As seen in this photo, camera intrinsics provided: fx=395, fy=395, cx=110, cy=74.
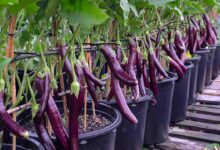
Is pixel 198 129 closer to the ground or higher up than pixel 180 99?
closer to the ground

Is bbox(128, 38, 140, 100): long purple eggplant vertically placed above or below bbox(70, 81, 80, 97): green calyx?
above

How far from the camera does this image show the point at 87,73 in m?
1.01

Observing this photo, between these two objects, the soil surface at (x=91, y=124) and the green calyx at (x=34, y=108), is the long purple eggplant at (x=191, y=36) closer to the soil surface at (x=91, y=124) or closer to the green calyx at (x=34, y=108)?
the soil surface at (x=91, y=124)

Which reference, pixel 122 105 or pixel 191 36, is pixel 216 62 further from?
pixel 122 105

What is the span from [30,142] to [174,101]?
4.99 ft

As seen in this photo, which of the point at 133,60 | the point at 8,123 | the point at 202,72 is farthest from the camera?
the point at 202,72

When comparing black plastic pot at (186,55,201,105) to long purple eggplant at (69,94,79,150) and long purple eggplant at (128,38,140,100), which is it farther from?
long purple eggplant at (69,94,79,150)

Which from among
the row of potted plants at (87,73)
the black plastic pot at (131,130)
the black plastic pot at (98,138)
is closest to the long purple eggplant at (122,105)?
the row of potted plants at (87,73)

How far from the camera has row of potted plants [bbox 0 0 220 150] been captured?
880 millimetres

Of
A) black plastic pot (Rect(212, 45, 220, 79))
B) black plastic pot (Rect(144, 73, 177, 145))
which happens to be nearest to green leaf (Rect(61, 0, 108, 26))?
black plastic pot (Rect(144, 73, 177, 145))

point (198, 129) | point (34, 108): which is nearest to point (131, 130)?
point (198, 129)

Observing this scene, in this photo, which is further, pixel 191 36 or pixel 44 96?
pixel 191 36

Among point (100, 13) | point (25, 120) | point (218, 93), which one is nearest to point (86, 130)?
point (25, 120)

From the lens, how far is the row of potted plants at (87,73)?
88cm
